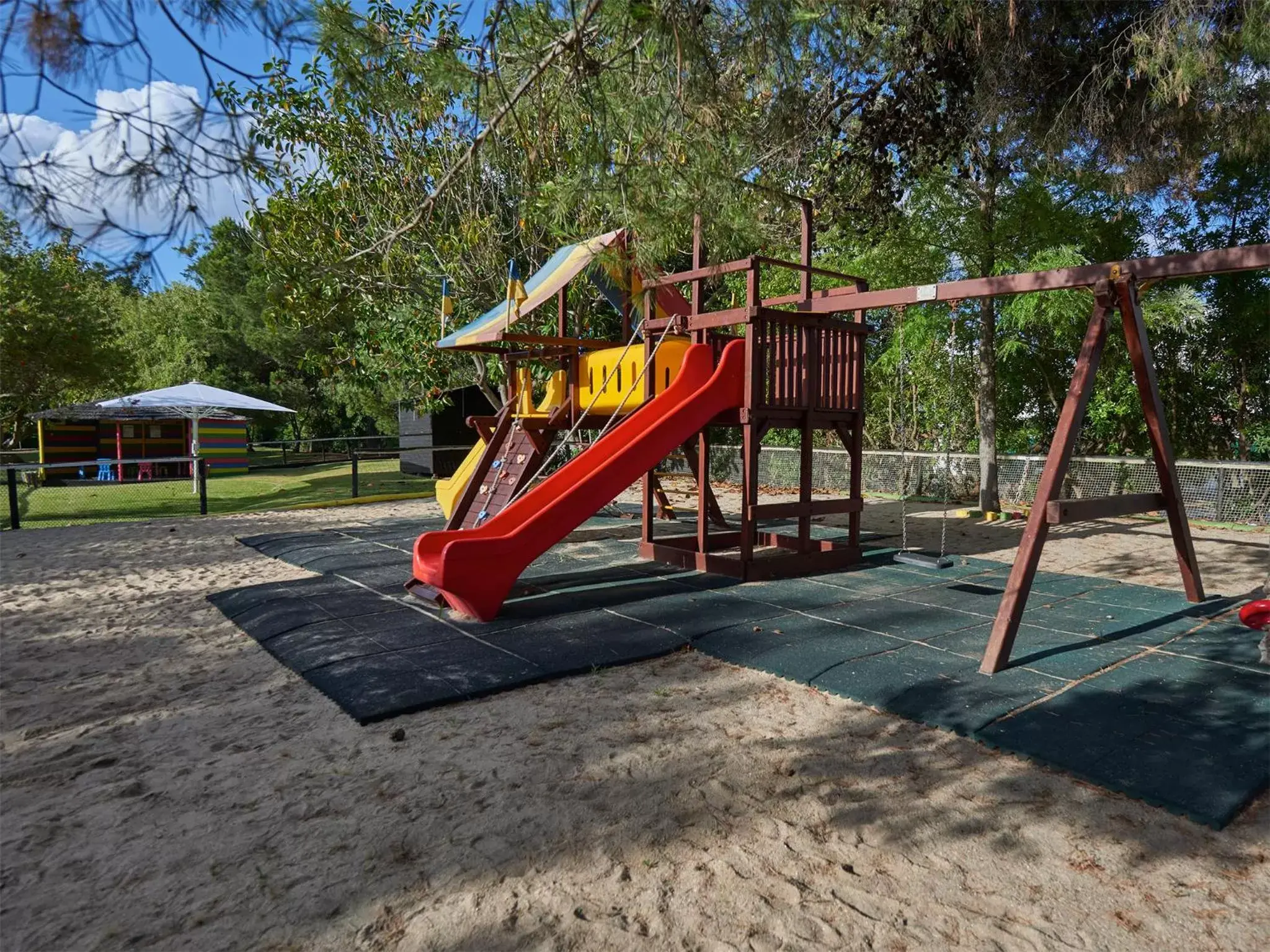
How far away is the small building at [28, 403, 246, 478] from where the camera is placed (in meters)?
18.0

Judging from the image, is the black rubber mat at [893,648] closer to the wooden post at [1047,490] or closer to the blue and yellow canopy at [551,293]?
the wooden post at [1047,490]

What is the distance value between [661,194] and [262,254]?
79.7 inches

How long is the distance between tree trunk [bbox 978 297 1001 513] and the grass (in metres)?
9.24

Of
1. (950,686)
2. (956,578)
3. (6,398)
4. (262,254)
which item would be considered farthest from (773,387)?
(6,398)

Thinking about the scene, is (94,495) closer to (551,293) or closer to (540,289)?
(540,289)

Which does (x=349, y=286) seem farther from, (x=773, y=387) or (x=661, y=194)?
(x=661, y=194)

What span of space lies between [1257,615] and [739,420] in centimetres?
376

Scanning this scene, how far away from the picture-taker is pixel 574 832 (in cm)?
253

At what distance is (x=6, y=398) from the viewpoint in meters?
18.8

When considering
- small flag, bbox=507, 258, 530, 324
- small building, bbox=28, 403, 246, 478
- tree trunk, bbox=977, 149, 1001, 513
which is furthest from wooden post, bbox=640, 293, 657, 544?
small building, bbox=28, 403, 246, 478

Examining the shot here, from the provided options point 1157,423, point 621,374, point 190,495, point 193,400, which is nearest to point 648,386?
point 621,374

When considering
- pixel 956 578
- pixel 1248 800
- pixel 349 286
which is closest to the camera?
pixel 1248 800

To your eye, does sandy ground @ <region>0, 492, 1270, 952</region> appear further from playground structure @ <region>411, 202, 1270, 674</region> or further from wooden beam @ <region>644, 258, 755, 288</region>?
wooden beam @ <region>644, 258, 755, 288</region>

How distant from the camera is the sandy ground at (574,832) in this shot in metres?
2.04
